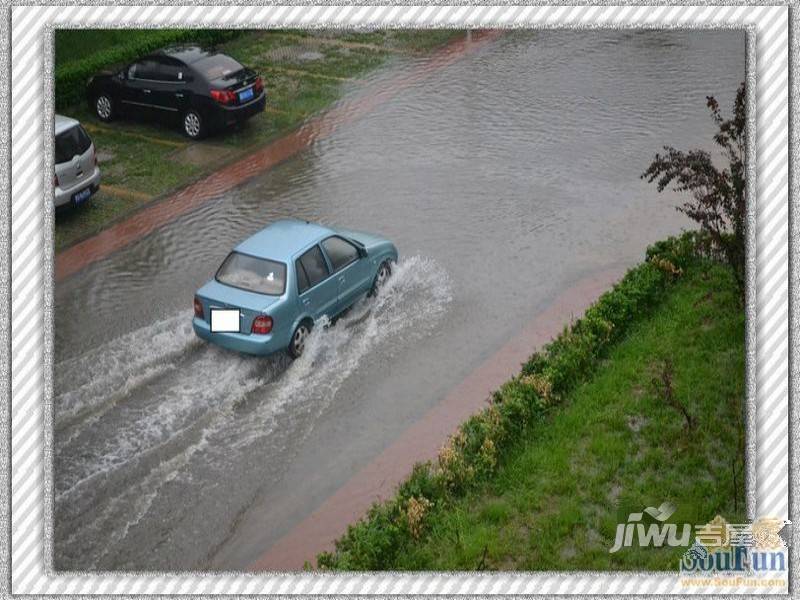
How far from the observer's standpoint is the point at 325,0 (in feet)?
33.5

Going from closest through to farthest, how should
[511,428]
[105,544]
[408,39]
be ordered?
[105,544] < [511,428] < [408,39]

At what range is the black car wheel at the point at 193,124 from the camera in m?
19.9

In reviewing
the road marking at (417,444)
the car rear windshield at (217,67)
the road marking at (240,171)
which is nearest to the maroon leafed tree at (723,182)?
the road marking at (417,444)

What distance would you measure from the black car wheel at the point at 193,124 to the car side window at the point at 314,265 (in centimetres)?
603

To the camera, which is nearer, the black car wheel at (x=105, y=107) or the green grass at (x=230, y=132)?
the green grass at (x=230, y=132)

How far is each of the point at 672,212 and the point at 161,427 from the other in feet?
25.9

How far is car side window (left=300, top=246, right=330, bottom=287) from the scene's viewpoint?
47.2ft

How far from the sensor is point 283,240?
48.0 feet

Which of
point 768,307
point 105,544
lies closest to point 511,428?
point 768,307

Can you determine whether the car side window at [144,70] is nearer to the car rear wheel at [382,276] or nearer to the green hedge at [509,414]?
the car rear wheel at [382,276]

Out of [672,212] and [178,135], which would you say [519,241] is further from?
[178,135]

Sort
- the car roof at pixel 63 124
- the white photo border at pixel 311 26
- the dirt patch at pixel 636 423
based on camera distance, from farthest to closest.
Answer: the car roof at pixel 63 124 < the dirt patch at pixel 636 423 < the white photo border at pixel 311 26

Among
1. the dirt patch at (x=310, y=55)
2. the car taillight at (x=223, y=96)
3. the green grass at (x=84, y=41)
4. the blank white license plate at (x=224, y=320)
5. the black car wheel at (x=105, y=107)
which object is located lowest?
the blank white license plate at (x=224, y=320)

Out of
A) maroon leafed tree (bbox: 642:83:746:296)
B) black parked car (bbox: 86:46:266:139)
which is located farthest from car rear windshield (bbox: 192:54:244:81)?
maroon leafed tree (bbox: 642:83:746:296)
